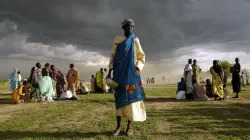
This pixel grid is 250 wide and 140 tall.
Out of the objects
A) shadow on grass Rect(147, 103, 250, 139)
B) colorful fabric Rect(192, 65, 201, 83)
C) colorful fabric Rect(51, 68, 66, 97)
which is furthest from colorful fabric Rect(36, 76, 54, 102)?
colorful fabric Rect(192, 65, 201, 83)

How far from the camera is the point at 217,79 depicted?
14.2 metres

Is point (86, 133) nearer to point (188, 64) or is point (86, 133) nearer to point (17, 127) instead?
point (17, 127)

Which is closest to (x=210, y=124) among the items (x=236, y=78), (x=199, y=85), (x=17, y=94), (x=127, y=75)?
(x=127, y=75)

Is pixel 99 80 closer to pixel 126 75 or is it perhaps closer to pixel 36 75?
pixel 36 75

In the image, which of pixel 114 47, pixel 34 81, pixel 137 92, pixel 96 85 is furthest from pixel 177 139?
pixel 96 85

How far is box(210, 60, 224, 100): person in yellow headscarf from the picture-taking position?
14.2 m

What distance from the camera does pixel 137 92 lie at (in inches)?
223

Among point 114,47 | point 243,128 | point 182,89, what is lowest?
point 243,128

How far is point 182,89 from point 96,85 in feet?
32.6

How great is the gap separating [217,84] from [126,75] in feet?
33.9

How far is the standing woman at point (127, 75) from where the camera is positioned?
5.56 m

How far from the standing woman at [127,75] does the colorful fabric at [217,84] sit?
32.1 feet

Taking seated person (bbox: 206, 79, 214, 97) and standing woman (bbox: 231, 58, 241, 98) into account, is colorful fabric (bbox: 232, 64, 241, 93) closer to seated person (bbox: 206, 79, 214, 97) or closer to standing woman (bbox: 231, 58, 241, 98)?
standing woman (bbox: 231, 58, 241, 98)

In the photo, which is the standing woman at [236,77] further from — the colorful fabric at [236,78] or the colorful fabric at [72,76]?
the colorful fabric at [72,76]
